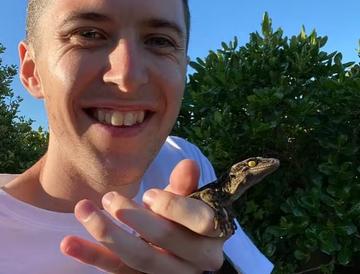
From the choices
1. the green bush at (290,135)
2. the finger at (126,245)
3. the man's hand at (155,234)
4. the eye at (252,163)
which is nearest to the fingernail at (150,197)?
the man's hand at (155,234)

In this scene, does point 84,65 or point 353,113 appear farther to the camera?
point 353,113

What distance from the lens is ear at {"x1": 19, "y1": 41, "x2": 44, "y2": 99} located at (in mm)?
2499

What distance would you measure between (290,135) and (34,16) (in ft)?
11.0

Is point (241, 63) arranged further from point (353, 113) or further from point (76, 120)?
point (76, 120)

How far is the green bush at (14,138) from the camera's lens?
866 centimetres

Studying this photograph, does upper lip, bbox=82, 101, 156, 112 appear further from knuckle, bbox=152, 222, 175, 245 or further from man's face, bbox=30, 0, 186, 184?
knuckle, bbox=152, 222, 175, 245

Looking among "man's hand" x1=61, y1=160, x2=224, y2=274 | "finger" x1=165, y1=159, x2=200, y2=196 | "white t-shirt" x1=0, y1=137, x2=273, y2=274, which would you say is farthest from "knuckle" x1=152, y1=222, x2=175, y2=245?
"white t-shirt" x1=0, y1=137, x2=273, y2=274

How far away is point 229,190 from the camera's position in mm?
2111

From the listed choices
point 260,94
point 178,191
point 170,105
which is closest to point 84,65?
point 170,105

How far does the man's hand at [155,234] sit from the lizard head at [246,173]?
609mm

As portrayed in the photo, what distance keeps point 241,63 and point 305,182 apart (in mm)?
1368

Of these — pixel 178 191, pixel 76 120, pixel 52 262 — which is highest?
pixel 76 120

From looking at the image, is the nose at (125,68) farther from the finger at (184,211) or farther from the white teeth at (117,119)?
the finger at (184,211)

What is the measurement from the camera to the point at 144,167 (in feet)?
7.27
